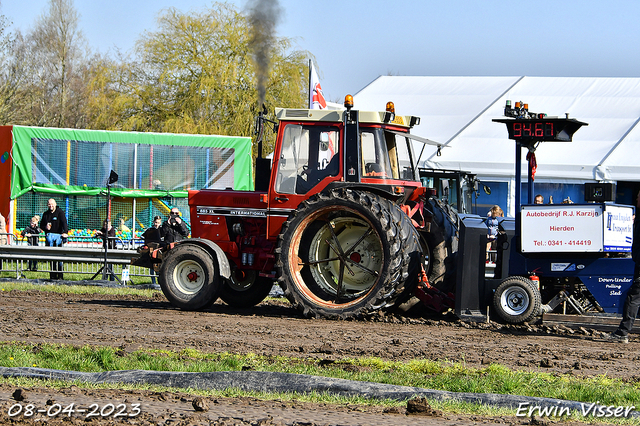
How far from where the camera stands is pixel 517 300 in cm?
943

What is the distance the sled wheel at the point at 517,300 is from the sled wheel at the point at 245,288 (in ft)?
11.9

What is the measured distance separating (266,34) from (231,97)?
1814 centimetres

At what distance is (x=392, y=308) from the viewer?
10.8 meters

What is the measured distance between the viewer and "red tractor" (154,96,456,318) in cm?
995

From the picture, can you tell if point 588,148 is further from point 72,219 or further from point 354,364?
point 354,364

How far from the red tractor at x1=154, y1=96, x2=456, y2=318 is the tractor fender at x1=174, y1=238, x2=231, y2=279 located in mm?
15

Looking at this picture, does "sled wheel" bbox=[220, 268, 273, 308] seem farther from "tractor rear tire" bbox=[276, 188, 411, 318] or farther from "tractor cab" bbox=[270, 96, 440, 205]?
"tractor cab" bbox=[270, 96, 440, 205]

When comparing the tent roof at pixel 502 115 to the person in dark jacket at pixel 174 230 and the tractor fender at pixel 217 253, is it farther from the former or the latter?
the tractor fender at pixel 217 253

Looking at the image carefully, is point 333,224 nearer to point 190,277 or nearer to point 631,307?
point 190,277

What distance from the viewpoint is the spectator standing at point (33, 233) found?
57.8 feet

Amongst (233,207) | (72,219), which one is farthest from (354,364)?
(72,219)

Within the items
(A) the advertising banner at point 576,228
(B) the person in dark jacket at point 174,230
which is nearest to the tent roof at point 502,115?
(B) the person in dark jacket at point 174,230

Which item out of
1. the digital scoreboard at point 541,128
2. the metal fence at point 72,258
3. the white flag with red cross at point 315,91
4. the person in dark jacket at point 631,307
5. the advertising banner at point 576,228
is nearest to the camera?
the person in dark jacket at point 631,307
